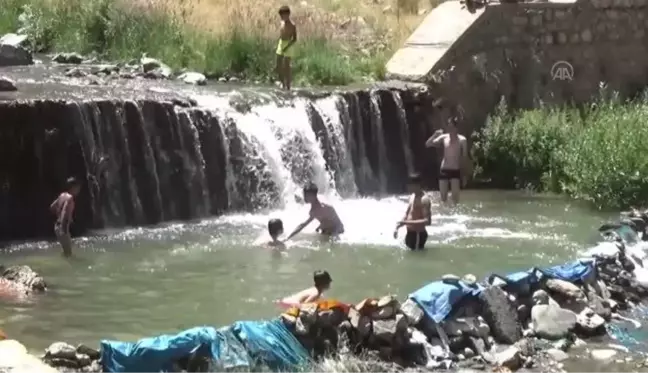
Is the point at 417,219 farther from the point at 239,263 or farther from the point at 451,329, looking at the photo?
the point at 451,329

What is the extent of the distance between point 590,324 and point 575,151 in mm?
6864

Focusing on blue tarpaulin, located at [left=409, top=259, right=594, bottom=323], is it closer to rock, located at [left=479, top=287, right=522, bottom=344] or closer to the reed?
rock, located at [left=479, top=287, right=522, bottom=344]

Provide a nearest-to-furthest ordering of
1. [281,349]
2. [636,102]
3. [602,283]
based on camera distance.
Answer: [281,349] < [602,283] < [636,102]

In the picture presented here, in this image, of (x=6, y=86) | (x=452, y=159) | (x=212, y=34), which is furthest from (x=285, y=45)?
(x=6, y=86)

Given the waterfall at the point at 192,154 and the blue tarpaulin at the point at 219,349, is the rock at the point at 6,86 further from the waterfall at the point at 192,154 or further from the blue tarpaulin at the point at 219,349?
the blue tarpaulin at the point at 219,349

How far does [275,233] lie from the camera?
569 inches

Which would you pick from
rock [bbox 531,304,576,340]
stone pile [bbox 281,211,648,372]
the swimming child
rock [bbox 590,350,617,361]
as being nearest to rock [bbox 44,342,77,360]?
stone pile [bbox 281,211,648,372]

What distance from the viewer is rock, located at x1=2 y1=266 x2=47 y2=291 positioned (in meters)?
12.1

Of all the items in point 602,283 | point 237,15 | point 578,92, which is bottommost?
point 602,283

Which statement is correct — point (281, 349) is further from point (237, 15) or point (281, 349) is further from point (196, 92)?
point (237, 15)

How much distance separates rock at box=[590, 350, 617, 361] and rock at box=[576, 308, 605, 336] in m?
0.56

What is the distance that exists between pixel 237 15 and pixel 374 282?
40.8 ft

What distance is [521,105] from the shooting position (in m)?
21.2

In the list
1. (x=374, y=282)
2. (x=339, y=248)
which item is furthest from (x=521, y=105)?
(x=374, y=282)
